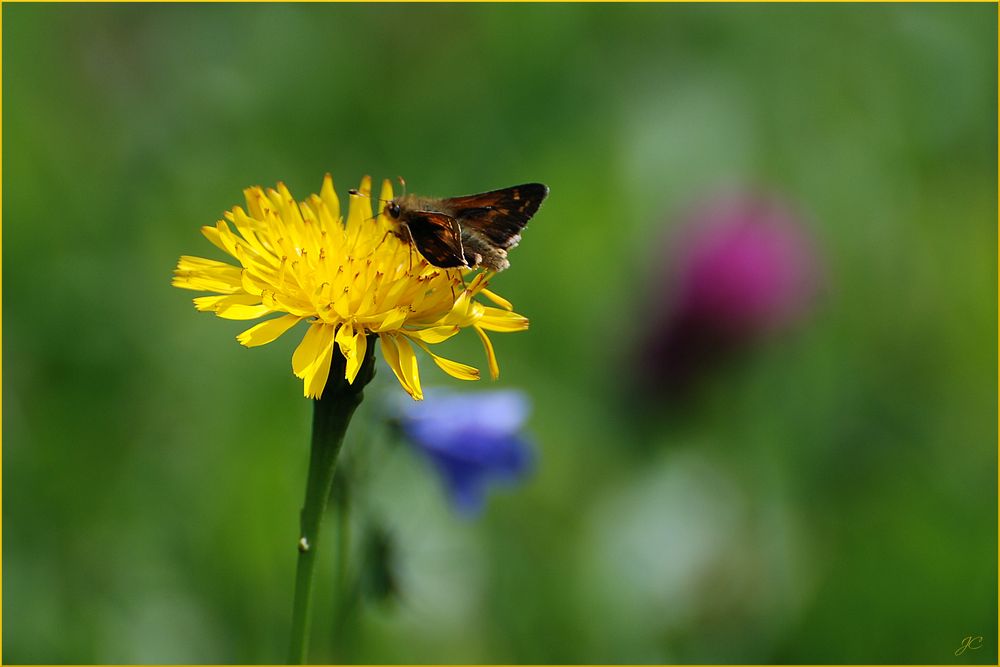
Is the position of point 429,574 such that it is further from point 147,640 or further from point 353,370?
point 353,370

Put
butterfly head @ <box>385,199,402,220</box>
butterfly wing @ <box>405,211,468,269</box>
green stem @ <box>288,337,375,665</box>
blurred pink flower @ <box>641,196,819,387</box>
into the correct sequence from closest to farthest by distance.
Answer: green stem @ <box>288,337,375,665</box>
butterfly wing @ <box>405,211,468,269</box>
butterfly head @ <box>385,199,402,220</box>
blurred pink flower @ <box>641,196,819,387</box>

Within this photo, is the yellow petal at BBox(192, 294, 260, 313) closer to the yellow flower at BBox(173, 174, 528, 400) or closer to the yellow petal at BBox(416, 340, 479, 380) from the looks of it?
the yellow flower at BBox(173, 174, 528, 400)

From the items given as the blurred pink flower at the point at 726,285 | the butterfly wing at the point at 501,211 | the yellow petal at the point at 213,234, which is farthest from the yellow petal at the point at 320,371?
the blurred pink flower at the point at 726,285

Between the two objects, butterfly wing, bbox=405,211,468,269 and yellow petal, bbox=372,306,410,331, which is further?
butterfly wing, bbox=405,211,468,269

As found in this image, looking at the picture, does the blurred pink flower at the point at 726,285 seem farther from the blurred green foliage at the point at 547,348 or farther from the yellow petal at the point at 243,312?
the yellow petal at the point at 243,312

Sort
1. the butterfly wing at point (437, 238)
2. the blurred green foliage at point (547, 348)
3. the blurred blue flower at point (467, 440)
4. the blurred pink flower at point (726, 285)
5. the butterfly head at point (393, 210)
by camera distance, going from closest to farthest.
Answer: the butterfly wing at point (437, 238) → the butterfly head at point (393, 210) → the blurred blue flower at point (467, 440) → the blurred green foliage at point (547, 348) → the blurred pink flower at point (726, 285)

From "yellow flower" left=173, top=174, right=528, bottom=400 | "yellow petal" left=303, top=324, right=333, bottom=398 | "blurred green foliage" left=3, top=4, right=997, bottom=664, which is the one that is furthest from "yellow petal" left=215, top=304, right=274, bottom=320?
"blurred green foliage" left=3, top=4, right=997, bottom=664

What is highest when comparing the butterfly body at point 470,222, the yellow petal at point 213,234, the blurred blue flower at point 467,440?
the butterfly body at point 470,222
